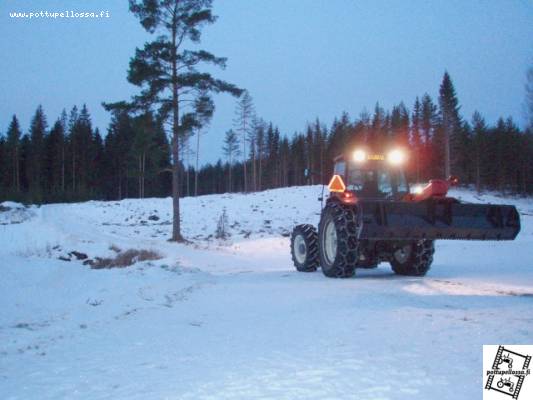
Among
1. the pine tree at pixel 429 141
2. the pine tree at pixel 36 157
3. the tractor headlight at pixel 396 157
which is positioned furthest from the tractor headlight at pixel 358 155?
the pine tree at pixel 36 157

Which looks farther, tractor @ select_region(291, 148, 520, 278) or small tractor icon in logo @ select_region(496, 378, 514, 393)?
tractor @ select_region(291, 148, 520, 278)

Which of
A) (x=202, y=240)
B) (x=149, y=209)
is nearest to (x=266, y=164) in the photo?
(x=149, y=209)

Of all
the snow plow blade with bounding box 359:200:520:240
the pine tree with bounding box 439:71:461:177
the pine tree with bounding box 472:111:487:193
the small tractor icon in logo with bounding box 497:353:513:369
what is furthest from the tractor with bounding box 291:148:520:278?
the pine tree with bounding box 472:111:487:193

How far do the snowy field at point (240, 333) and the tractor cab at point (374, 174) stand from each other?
2.21m

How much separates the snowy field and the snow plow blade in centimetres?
100

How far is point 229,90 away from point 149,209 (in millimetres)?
16772

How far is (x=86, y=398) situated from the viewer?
3.33 m

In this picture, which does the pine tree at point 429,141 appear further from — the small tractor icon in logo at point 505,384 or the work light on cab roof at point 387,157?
the small tractor icon in logo at point 505,384

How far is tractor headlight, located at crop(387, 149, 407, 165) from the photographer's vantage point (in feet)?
38.2

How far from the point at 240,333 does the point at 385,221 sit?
4.90 m

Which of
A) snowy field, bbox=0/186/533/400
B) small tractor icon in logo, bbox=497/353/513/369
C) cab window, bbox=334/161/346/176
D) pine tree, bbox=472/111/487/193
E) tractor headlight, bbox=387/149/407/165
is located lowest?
snowy field, bbox=0/186/533/400

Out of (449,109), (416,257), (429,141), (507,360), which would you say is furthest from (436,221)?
(429,141)
